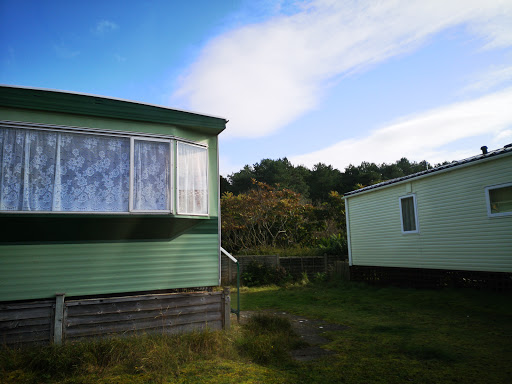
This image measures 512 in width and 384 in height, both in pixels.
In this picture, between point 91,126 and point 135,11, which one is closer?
point 91,126

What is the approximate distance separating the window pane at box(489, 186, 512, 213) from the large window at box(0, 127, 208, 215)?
7.16 meters

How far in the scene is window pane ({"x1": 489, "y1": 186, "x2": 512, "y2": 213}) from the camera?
828 cm

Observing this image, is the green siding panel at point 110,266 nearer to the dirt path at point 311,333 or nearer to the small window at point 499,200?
the dirt path at point 311,333

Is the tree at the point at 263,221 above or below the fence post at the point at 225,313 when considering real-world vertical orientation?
above

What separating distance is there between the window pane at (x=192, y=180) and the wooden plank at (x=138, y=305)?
139 centimetres

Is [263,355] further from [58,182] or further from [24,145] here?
[24,145]

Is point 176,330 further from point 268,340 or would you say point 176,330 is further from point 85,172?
point 85,172

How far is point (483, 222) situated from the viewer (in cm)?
877

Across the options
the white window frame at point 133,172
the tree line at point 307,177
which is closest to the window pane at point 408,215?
the white window frame at point 133,172

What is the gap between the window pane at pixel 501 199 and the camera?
27.2ft

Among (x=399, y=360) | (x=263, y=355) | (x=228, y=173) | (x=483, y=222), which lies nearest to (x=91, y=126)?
(x=263, y=355)

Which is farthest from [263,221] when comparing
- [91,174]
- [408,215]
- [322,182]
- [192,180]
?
[322,182]

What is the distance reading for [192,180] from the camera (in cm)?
604

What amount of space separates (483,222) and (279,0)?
22.9 feet
